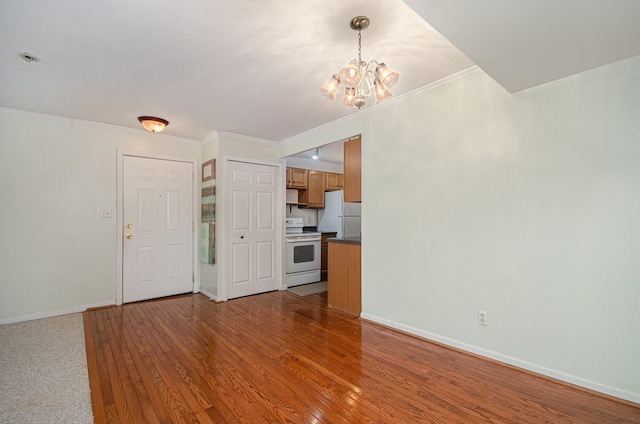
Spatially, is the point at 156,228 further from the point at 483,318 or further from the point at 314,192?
the point at 483,318

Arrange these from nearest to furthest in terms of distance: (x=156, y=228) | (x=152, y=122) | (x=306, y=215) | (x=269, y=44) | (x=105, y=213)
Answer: (x=269, y=44) → (x=152, y=122) → (x=105, y=213) → (x=156, y=228) → (x=306, y=215)

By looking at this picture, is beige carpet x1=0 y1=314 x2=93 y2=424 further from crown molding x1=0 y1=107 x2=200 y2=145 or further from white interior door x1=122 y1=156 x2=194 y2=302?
crown molding x1=0 y1=107 x2=200 y2=145

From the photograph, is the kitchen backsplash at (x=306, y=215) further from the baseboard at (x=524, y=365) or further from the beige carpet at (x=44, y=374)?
the beige carpet at (x=44, y=374)

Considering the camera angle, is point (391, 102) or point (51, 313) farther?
point (51, 313)

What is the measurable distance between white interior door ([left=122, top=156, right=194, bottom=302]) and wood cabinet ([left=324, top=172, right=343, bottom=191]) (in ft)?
8.49

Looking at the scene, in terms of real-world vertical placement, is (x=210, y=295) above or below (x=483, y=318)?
below

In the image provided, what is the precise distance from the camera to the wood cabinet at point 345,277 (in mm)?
3463

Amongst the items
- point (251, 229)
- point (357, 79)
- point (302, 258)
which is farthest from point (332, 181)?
point (357, 79)

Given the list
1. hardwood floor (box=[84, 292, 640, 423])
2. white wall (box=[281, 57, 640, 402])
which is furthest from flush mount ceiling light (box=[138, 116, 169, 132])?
white wall (box=[281, 57, 640, 402])

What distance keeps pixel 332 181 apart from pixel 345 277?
9.49 feet

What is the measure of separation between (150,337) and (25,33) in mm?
2591

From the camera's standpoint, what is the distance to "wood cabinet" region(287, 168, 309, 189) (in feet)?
18.0

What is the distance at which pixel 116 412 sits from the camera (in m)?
1.76

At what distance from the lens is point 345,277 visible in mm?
3621
